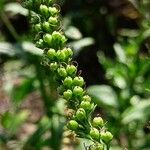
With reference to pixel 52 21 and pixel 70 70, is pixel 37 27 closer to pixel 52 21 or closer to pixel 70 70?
pixel 52 21

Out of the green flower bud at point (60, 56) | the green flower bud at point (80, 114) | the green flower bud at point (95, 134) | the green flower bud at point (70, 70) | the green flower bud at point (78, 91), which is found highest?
the green flower bud at point (60, 56)

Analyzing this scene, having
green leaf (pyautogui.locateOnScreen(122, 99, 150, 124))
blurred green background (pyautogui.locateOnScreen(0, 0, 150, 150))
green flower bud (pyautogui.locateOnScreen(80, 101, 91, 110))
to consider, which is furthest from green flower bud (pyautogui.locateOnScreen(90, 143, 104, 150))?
green leaf (pyautogui.locateOnScreen(122, 99, 150, 124))

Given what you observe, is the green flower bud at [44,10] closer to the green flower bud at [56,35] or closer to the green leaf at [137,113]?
the green flower bud at [56,35]

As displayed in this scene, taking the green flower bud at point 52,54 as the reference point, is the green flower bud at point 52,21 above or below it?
above

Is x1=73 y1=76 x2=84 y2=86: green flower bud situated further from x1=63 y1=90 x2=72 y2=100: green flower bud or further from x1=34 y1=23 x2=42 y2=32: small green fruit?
x1=34 y1=23 x2=42 y2=32: small green fruit

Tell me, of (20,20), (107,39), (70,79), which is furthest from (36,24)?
(20,20)

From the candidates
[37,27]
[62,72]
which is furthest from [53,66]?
[37,27]

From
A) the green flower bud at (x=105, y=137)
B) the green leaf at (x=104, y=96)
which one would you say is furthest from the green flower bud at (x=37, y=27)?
the green leaf at (x=104, y=96)

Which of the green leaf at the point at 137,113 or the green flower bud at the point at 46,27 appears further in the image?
the green leaf at the point at 137,113
